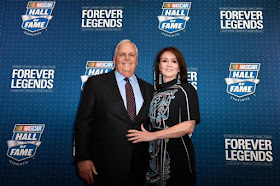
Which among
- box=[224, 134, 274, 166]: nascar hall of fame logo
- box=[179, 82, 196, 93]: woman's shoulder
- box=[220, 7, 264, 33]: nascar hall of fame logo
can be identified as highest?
box=[220, 7, 264, 33]: nascar hall of fame logo

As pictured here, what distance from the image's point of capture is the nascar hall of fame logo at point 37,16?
2.65 meters

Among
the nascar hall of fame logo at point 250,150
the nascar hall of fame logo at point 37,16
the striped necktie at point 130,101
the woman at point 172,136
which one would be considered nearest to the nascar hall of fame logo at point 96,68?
the striped necktie at point 130,101

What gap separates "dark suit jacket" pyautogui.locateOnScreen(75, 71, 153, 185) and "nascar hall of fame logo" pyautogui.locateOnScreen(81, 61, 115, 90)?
97cm

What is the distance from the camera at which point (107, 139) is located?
4.88 ft

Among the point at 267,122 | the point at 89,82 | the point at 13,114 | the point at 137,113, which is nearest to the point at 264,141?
the point at 267,122

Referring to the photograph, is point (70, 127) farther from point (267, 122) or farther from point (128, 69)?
point (267, 122)

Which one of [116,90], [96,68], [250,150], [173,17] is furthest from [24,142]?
[250,150]

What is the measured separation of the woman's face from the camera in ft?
5.43

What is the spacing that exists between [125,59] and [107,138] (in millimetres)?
799

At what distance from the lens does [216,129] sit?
2.37 m

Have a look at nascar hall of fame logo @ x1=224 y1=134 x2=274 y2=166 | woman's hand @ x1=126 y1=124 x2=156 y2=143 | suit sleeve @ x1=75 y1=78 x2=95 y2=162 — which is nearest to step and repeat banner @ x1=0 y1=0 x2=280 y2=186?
nascar hall of fame logo @ x1=224 y1=134 x2=274 y2=166

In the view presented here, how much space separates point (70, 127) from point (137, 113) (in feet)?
4.27

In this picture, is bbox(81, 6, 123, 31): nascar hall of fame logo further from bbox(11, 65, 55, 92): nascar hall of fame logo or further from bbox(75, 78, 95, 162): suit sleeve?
bbox(75, 78, 95, 162): suit sleeve

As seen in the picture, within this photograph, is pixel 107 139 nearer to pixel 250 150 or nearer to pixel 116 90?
pixel 116 90
